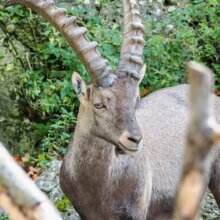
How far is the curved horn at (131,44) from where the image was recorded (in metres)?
5.83

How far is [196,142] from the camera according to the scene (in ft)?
5.22

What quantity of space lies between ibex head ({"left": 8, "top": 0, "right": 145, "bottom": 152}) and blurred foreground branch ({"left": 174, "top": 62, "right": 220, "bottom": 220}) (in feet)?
12.1

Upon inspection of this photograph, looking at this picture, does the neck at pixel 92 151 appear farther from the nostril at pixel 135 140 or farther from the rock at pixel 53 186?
the rock at pixel 53 186

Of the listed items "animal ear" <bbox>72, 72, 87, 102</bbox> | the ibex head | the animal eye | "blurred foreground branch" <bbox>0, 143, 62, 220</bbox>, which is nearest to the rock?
the ibex head

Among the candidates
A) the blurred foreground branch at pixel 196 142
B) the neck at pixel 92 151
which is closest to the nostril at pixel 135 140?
the neck at pixel 92 151

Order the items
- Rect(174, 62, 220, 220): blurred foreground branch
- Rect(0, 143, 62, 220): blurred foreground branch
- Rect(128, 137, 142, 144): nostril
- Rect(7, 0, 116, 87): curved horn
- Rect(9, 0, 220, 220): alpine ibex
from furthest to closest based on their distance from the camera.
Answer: Rect(7, 0, 116, 87): curved horn < Rect(9, 0, 220, 220): alpine ibex < Rect(128, 137, 142, 144): nostril < Rect(0, 143, 62, 220): blurred foreground branch < Rect(174, 62, 220, 220): blurred foreground branch

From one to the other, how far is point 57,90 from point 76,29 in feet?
10.7

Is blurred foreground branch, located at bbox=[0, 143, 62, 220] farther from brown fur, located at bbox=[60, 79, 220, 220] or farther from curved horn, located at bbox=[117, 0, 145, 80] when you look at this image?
curved horn, located at bbox=[117, 0, 145, 80]

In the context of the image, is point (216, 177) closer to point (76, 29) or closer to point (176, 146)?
point (176, 146)

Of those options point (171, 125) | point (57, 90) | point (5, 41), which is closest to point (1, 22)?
point (5, 41)

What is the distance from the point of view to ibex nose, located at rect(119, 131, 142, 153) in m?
5.32

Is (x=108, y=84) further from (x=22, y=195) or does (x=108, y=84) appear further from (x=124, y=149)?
(x=22, y=195)

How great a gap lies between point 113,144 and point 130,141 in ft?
1.06

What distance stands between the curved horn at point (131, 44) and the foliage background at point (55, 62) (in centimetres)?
243
